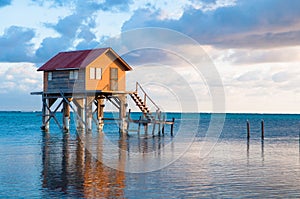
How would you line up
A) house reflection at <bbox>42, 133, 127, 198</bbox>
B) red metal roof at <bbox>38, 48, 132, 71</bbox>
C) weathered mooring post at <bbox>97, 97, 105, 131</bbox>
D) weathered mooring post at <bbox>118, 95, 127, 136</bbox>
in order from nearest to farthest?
house reflection at <bbox>42, 133, 127, 198</bbox> → red metal roof at <bbox>38, 48, 132, 71</bbox> → weathered mooring post at <bbox>118, 95, 127, 136</bbox> → weathered mooring post at <bbox>97, 97, 105, 131</bbox>

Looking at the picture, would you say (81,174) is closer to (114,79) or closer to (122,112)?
(114,79)

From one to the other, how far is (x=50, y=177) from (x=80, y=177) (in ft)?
4.17

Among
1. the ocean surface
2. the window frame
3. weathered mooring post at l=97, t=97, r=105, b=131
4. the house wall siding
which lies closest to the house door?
the window frame

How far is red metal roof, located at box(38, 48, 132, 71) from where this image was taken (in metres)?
47.7

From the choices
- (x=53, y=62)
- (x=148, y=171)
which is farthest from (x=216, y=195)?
(x=53, y=62)

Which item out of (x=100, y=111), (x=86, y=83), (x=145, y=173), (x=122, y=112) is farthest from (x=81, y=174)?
(x=100, y=111)

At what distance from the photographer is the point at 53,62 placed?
167ft

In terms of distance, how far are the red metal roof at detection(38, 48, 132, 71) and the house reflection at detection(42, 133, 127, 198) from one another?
16.1m

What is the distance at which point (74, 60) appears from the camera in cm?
4928

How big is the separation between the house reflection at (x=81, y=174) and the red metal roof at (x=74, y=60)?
633 inches

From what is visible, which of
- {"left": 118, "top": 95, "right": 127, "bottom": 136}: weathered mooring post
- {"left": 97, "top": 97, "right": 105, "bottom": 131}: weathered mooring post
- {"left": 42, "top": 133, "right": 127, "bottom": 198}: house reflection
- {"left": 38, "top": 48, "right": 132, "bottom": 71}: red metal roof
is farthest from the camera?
{"left": 97, "top": 97, "right": 105, "bottom": 131}: weathered mooring post

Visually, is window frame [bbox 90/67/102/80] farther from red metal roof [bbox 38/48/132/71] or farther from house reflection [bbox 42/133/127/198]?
house reflection [bbox 42/133/127/198]

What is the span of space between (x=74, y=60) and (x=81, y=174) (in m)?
28.1

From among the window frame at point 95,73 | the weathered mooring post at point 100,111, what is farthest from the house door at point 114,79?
the weathered mooring post at point 100,111
